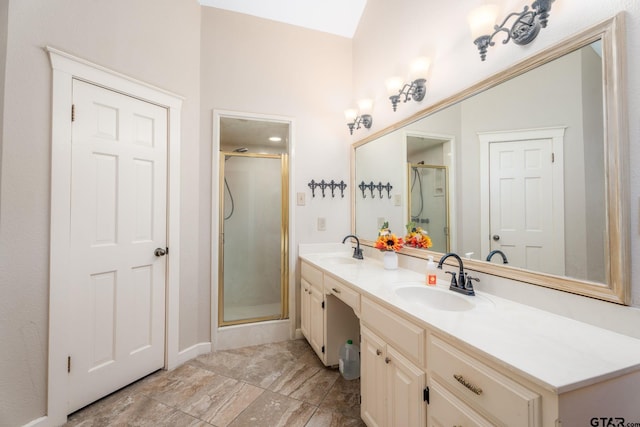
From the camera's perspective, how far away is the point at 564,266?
1.09m

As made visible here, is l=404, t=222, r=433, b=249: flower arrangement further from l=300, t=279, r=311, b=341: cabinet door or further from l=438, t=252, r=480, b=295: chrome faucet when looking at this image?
l=300, t=279, r=311, b=341: cabinet door

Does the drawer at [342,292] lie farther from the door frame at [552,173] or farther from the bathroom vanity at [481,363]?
the door frame at [552,173]

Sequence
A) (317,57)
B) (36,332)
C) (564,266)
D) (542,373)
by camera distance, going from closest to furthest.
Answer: (542,373), (564,266), (36,332), (317,57)

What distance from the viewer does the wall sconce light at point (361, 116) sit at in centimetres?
251

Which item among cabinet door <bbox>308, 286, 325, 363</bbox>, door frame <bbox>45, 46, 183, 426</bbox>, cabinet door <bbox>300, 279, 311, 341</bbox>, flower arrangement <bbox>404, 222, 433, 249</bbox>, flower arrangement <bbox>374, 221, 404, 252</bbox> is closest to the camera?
door frame <bbox>45, 46, 183, 426</bbox>

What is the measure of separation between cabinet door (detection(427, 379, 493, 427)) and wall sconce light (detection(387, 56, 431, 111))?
67.0 inches

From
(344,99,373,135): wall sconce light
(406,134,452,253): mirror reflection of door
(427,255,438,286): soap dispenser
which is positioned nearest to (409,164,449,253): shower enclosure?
(406,134,452,253): mirror reflection of door

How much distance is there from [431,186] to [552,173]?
75 cm

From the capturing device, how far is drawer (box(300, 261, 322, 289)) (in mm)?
2180

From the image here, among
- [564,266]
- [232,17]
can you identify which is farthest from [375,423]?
[232,17]

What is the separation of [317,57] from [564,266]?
2.67 meters

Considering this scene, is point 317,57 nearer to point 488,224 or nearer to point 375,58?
point 375,58

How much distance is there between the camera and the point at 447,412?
96 cm

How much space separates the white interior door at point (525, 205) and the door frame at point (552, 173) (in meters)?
0.01
